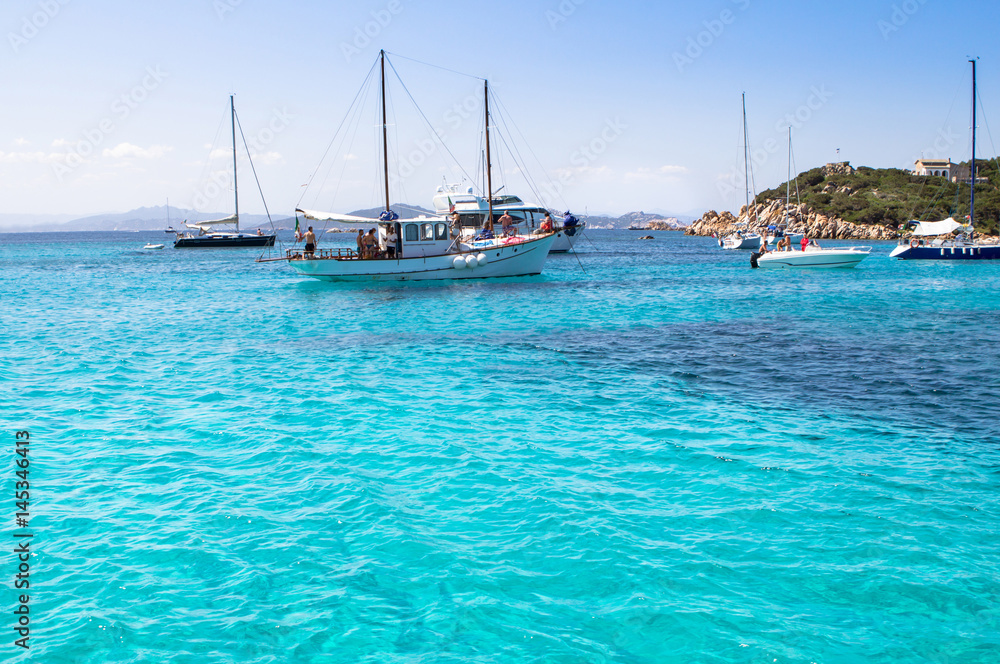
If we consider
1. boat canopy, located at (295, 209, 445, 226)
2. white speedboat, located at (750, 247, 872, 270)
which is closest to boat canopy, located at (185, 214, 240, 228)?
boat canopy, located at (295, 209, 445, 226)

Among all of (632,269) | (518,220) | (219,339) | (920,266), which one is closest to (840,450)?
(219,339)

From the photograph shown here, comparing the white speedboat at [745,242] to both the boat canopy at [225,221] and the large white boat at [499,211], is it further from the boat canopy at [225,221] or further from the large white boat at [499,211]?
the boat canopy at [225,221]

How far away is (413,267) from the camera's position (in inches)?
1559

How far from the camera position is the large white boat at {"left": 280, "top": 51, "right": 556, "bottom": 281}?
129 feet

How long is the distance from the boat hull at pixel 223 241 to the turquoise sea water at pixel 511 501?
78.3 meters

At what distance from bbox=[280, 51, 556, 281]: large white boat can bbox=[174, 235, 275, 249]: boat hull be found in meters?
56.6

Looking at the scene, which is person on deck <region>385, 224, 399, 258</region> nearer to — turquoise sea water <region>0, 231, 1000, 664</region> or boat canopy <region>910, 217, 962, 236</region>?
turquoise sea water <region>0, 231, 1000, 664</region>

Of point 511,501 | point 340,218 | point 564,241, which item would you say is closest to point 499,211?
point 564,241

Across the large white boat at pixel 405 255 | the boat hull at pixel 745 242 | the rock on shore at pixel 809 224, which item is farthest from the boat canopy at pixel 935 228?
the large white boat at pixel 405 255

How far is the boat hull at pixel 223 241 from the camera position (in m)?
95.1

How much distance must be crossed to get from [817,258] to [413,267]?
29666mm

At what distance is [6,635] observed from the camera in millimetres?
6027

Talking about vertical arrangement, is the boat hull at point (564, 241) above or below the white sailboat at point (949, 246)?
above

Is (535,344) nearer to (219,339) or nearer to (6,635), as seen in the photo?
(219,339)
